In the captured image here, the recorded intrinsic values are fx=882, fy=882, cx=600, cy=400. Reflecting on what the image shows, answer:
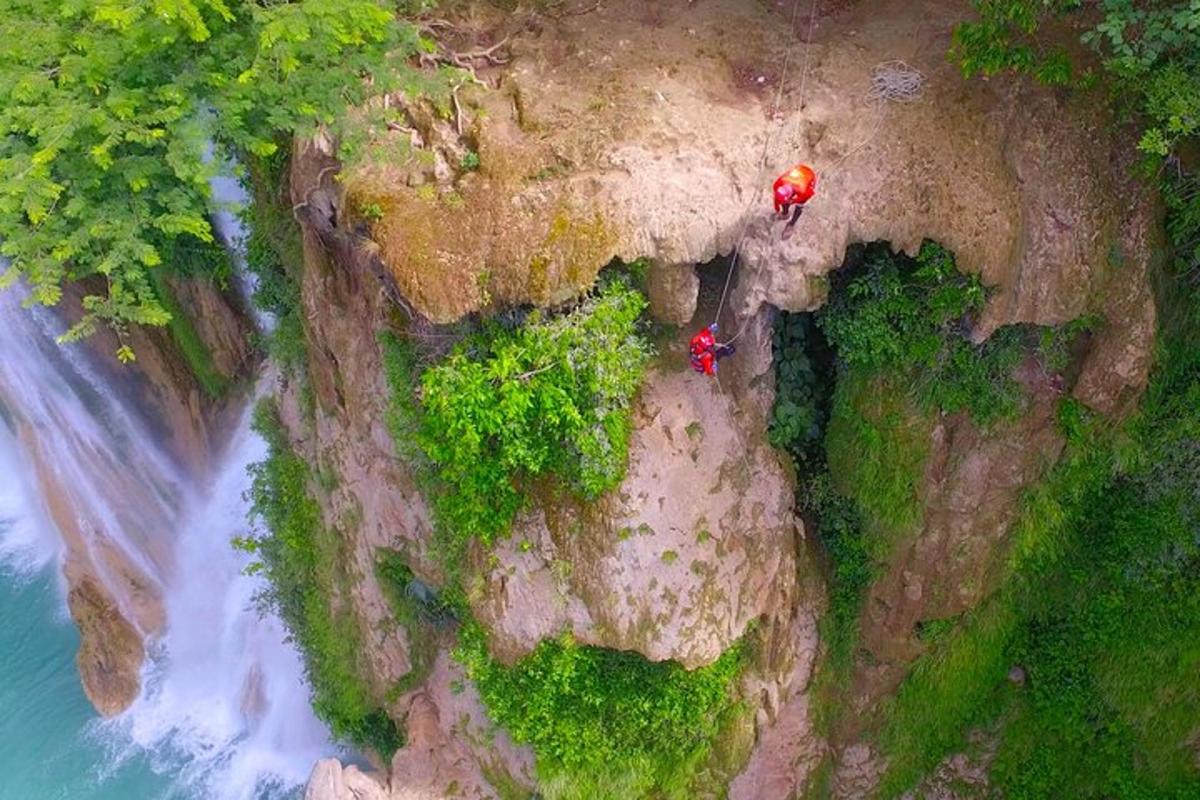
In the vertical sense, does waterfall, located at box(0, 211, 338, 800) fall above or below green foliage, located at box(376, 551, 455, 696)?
below

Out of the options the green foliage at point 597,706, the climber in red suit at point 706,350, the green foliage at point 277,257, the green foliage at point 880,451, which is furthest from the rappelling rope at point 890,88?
the green foliage at point 277,257

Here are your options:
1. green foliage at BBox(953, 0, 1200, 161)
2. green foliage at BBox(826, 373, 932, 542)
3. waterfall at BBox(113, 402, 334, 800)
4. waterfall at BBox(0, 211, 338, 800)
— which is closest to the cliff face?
green foliage at BBox(826, 373, 932, 542)

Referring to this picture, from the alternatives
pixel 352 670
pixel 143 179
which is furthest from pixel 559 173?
pixel 352 670

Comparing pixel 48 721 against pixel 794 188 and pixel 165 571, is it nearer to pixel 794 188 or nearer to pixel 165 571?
pixel 165 571

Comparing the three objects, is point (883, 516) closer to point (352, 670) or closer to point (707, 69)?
point (707, 69)

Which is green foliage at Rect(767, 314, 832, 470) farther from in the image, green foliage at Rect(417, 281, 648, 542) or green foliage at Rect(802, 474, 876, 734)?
green foliage at Rect(417, 281, 648, 542)

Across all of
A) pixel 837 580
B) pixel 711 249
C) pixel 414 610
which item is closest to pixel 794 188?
pixel 711 249
